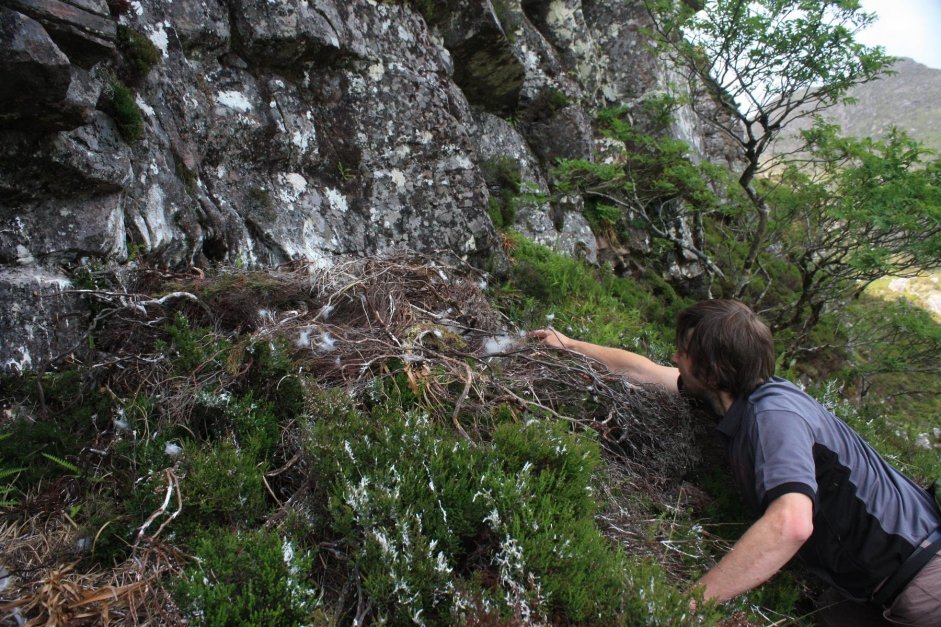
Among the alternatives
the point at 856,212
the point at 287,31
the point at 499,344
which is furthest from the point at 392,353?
the point at 856,212

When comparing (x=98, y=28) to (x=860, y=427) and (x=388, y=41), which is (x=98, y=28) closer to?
(x=388, y=41)

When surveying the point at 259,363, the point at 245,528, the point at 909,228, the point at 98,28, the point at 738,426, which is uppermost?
the point at 909,228

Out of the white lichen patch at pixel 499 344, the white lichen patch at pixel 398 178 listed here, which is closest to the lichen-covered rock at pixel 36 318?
the white lichen patch at pixel 499 344

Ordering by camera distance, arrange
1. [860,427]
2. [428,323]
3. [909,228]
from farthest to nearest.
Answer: [909,228], [860,427], [428,323]

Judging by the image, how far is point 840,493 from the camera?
2559mm

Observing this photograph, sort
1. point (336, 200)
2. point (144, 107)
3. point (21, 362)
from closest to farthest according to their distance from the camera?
point (21, 362) → point (144, 107) → point (336, 200)

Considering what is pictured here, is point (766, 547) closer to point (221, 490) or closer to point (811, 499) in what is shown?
point (811, 499)

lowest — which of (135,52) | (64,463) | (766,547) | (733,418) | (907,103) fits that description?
(64,463)

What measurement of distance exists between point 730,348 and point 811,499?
798 mm

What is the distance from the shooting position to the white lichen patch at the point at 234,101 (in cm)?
461

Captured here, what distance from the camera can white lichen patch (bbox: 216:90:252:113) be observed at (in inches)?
182

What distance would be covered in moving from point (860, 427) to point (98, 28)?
6088mm

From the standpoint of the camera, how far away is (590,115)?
9.19 meters

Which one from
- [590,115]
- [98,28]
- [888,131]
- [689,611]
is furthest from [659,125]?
[689,611]
